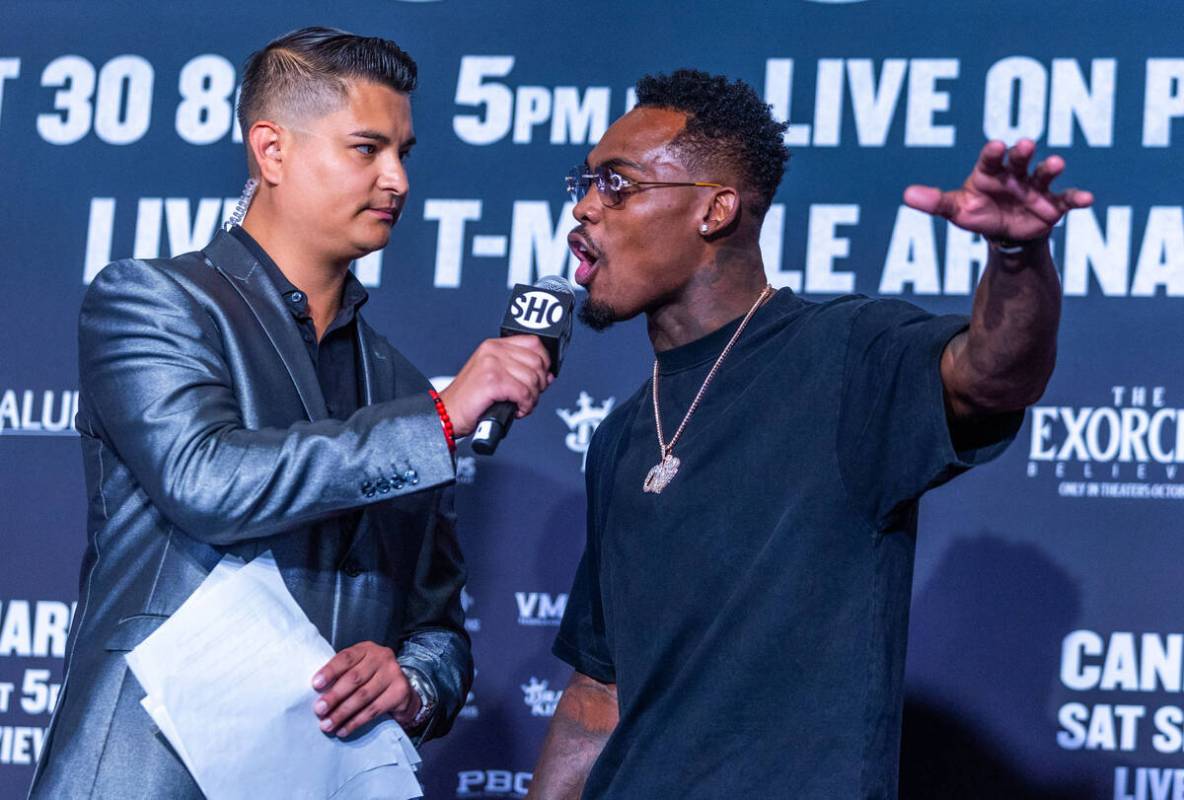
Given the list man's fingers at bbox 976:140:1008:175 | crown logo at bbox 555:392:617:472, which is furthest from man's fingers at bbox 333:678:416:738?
crown logo at bbox 555:392:617:472

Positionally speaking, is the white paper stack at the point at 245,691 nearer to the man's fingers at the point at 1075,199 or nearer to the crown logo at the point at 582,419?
the man's fingers at the point at 1075,199

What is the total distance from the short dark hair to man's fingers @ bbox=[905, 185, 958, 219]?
838 mm

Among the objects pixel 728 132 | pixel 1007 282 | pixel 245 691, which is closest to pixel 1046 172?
pixel 1007 282

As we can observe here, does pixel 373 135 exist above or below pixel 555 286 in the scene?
above

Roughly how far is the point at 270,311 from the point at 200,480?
352mm

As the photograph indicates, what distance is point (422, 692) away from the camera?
2.11 meters

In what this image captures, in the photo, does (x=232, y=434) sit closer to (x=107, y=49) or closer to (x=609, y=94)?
(x=609, y=94)

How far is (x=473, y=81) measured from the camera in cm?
340

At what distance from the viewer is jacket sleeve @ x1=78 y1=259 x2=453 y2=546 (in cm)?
182

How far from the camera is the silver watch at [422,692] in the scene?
2.10m

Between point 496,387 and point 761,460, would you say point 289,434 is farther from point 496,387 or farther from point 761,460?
point 761,460

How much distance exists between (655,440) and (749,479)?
261 mm

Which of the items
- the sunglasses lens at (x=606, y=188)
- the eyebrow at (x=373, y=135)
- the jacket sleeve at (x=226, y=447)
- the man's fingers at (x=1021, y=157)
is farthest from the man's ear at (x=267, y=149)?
the man's fingers at (x=1021, y=157)

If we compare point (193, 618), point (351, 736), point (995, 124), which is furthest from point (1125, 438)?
point (193, 618)
